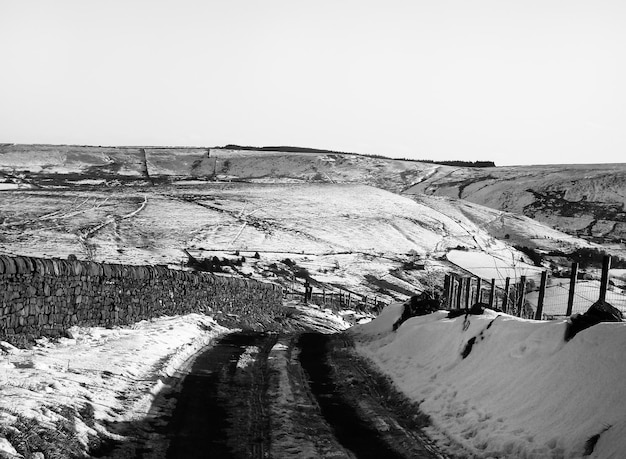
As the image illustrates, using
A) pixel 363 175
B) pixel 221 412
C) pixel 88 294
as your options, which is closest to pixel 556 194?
pixel 363 175

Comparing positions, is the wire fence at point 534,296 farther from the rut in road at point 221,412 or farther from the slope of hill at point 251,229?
the slope of hill at point 251,229

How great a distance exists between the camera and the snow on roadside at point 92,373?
8.19 meters

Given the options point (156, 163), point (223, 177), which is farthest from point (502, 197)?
point (156, 163)

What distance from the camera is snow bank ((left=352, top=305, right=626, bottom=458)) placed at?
7.76 meters

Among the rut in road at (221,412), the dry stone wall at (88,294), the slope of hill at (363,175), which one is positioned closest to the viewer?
the rut in road at (221,412)

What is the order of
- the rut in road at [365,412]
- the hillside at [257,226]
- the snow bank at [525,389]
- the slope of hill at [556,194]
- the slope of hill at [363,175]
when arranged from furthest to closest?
1. the slope of hill at [363,175]
2. the slope of hill at [556,194]
3. the hillside at [257,226]
4. the rut in road at [365,412]
5. the snow bank at [525,389]

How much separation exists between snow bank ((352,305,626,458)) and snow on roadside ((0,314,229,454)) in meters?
4.13

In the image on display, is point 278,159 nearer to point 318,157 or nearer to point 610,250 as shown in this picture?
point 318,157

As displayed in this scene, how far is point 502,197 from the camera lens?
124500mm

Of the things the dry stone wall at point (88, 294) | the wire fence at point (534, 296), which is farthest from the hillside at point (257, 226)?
the dry stone wall at point (88, 294)

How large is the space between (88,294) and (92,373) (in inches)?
209

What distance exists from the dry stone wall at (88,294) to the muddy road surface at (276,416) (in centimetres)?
279

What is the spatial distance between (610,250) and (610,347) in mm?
80187

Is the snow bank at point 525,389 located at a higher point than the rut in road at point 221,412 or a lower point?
higher
